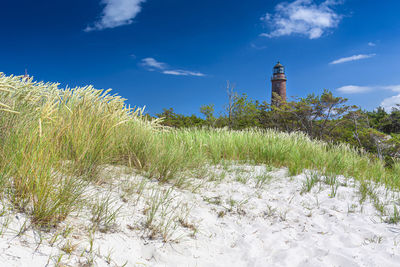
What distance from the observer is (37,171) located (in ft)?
6.84

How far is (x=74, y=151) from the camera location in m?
3.01

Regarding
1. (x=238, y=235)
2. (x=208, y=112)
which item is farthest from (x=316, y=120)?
(x=238, y=235)

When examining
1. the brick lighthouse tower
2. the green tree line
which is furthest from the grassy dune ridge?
the brick lighthouse tower

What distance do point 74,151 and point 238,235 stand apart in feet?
6.84

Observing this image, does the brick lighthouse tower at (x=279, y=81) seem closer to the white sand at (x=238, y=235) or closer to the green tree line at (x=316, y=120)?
the green tree line at (x=316, y=120)

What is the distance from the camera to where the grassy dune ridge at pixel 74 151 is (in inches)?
84.2

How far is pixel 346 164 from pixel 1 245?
555cm

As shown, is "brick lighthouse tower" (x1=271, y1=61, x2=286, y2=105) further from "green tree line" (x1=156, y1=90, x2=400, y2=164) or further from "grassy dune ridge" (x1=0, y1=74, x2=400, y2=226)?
"grassy dune ridge" (x1=0, y1=74, x2=400, y2=226)

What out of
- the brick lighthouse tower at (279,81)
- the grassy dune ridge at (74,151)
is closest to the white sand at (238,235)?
the grassy dune ridge at (74,151)

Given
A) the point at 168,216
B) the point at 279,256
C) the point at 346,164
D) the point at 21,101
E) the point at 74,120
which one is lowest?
the point at 279,256

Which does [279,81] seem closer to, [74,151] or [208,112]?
[208,112]

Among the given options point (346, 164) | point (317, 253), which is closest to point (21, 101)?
point (317, 253)

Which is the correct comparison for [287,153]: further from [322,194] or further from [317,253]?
[317,253]

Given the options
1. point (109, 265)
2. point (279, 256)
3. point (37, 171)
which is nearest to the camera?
point (109, 265)
